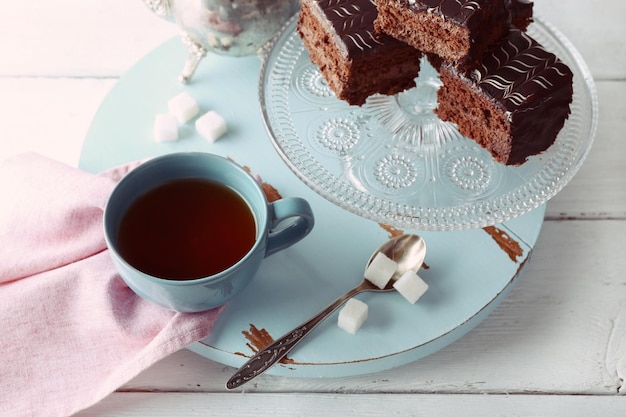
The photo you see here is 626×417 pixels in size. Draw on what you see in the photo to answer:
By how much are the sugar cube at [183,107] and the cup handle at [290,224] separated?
0.48 meters

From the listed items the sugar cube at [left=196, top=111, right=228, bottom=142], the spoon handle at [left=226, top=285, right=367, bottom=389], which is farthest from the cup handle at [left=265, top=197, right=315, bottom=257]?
the sugar cube at [left=196, top=111, right=228, bottom=142]

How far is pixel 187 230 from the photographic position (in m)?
1.54

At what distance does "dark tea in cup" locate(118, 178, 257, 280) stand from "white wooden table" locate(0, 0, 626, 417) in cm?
24

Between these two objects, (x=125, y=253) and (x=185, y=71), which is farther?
(x=185, y=71)

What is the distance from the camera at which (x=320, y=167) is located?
162 cm

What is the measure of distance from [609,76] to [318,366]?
1221mm

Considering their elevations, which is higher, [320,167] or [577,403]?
[320,167]

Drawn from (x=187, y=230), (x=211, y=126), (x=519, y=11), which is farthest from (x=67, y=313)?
(x=519, y=11)

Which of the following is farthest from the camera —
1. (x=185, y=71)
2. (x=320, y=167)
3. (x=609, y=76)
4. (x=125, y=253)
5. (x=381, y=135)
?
(x=609, y=76)


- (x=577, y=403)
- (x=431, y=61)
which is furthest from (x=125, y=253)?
(x=577, y=403)

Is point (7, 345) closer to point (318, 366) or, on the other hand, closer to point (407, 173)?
point (318, 366)

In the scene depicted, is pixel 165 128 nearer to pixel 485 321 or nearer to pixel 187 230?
pixel 187 230

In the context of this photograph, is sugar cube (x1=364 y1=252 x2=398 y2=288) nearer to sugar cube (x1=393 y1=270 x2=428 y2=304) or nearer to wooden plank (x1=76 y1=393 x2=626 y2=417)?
sugar cube (x1=393 y1=270 x2=428 y2=304)

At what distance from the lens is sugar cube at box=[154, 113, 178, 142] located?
6.17 feet
